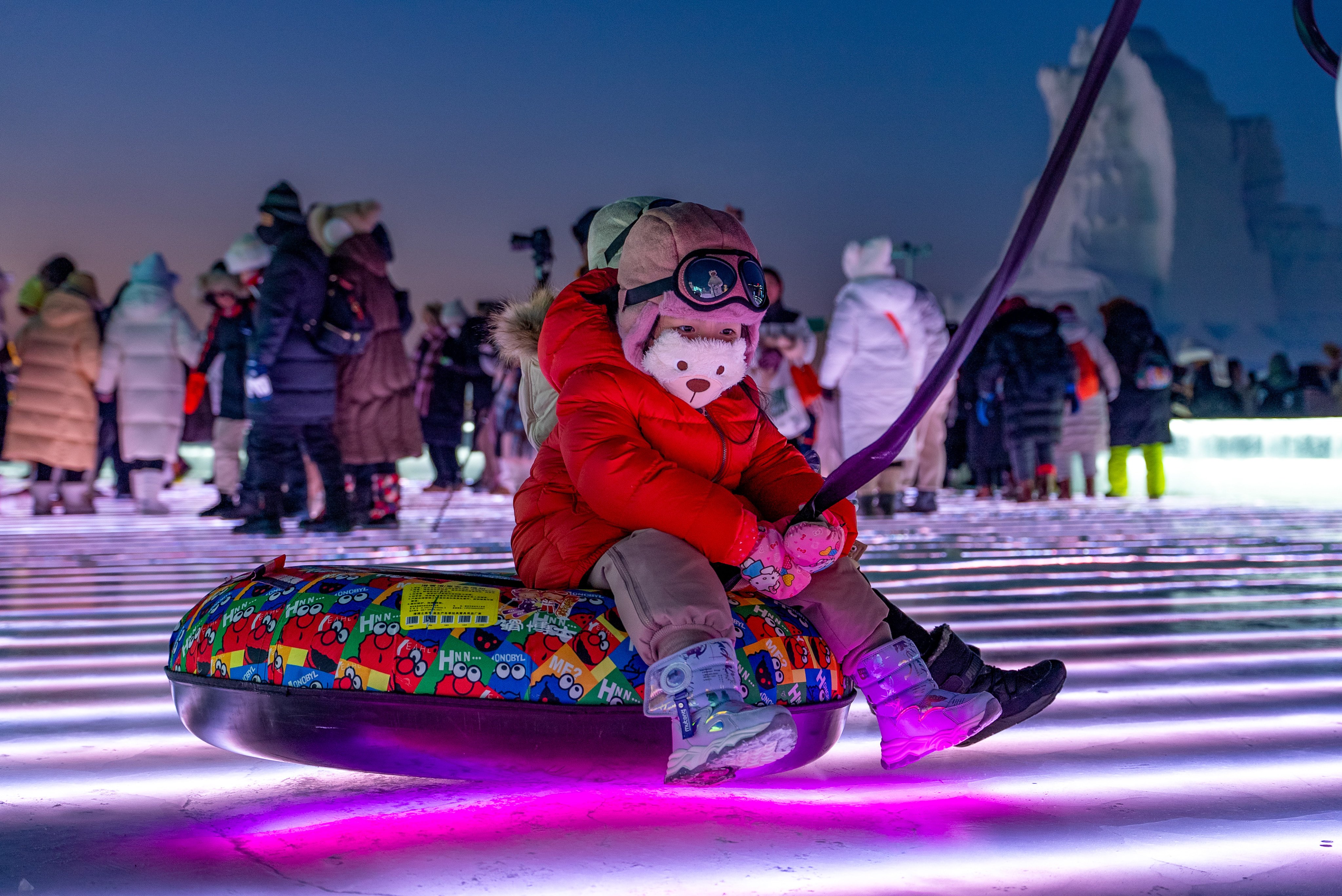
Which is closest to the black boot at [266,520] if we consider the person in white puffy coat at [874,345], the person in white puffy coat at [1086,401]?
the person in white puffy coat at [874,345]

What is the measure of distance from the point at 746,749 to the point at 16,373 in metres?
8.80

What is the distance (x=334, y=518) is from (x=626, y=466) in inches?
198

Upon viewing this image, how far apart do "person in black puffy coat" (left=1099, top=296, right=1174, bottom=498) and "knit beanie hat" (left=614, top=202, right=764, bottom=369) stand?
28.5 ft

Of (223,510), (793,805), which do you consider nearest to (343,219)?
(223,510)

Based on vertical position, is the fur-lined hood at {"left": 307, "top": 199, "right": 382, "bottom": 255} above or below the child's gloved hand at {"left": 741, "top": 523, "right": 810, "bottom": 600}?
above

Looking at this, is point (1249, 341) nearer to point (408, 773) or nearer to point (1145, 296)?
point (1145, 296)

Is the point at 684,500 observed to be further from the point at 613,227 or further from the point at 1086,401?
the point at 1086,401

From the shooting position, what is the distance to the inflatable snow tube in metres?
1.74

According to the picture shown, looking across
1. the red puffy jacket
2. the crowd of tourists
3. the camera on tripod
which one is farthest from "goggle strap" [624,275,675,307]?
the camera on tripod

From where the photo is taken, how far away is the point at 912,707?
6.12ft

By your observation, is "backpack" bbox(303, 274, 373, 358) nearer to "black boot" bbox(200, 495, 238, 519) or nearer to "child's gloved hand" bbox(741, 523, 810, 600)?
"black boot" bbox(200, 495, 238, 519)

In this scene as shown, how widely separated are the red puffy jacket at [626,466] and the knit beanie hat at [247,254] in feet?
16.0

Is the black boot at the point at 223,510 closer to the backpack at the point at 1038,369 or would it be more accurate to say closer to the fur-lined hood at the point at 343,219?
the fur-lined hood at the point at 343,219

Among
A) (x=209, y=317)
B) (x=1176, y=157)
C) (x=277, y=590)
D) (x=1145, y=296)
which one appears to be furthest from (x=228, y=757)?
(x=1176, y=157)
